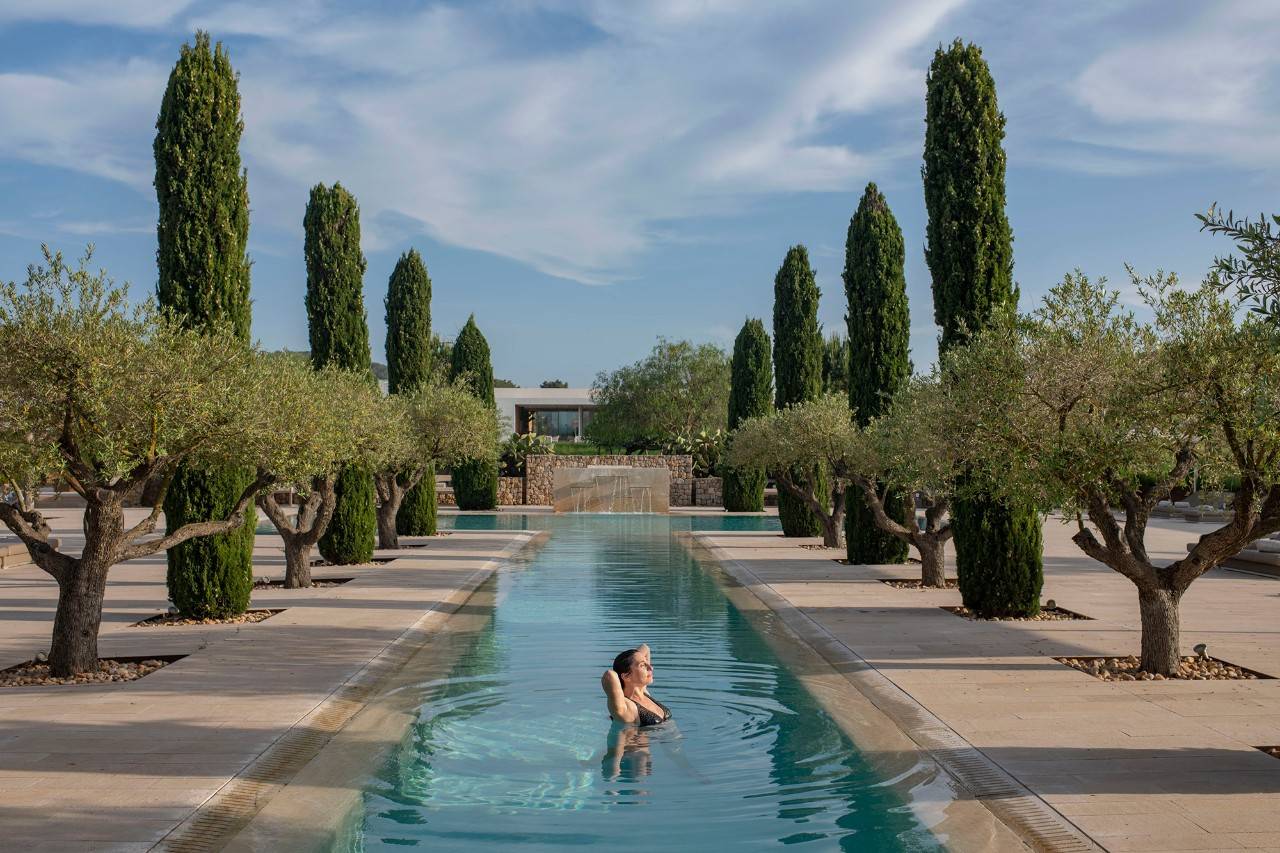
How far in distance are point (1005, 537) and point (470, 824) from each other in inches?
380

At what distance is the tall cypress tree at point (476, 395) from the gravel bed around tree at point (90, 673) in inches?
1127

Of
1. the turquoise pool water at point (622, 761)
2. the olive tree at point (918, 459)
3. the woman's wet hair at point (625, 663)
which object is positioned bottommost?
the turquoise pool water at point (622, 761)

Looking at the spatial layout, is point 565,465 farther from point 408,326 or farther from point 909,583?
point 909,583

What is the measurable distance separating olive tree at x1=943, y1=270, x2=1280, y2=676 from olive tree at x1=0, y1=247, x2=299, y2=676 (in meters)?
7.29

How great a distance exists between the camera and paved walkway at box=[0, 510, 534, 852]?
677 cm

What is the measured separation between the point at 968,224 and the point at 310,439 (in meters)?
9.00

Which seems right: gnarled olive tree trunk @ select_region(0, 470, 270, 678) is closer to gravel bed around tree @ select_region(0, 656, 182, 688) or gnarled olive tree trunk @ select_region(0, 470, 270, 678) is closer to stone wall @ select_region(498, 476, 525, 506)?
gravel bed around tree @ select_region(0, 656, 182, 688)

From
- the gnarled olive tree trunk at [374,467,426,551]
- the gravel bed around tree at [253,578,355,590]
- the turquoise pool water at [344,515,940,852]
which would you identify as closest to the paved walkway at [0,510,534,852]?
the gravel bed around tree at [253,578,355,590]

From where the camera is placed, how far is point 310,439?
41.1 ft

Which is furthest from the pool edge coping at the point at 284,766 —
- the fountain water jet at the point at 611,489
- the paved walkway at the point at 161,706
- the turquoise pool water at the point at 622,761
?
the fountain water jet at the point at 611,489

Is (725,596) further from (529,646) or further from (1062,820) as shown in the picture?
(1062,820)

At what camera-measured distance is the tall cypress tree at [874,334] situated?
869 inches

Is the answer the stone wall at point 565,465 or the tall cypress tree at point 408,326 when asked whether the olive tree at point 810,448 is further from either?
the stone wall at point 565,465

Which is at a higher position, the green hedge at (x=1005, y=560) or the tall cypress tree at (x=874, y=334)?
the tall cypress tree at (x=874, y=334)
